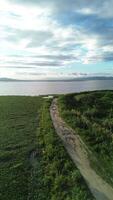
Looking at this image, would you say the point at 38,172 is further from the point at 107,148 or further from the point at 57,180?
the point at 107,148

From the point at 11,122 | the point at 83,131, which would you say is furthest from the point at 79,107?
the point at 83,131

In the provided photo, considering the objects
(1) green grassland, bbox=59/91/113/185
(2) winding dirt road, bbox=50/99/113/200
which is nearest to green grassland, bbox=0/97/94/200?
(2) winding dirt road, bbox=50/99/113/200

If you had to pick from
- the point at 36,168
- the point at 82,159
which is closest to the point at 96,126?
the point at 82,159

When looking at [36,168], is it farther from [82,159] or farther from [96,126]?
[96,126]

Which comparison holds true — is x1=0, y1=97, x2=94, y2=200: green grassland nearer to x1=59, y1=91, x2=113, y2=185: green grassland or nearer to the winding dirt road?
the winding dirt road

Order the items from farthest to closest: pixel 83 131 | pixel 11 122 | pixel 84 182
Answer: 1. pixel 11 122
2. pixel 83 131
3. pixel 84 182
